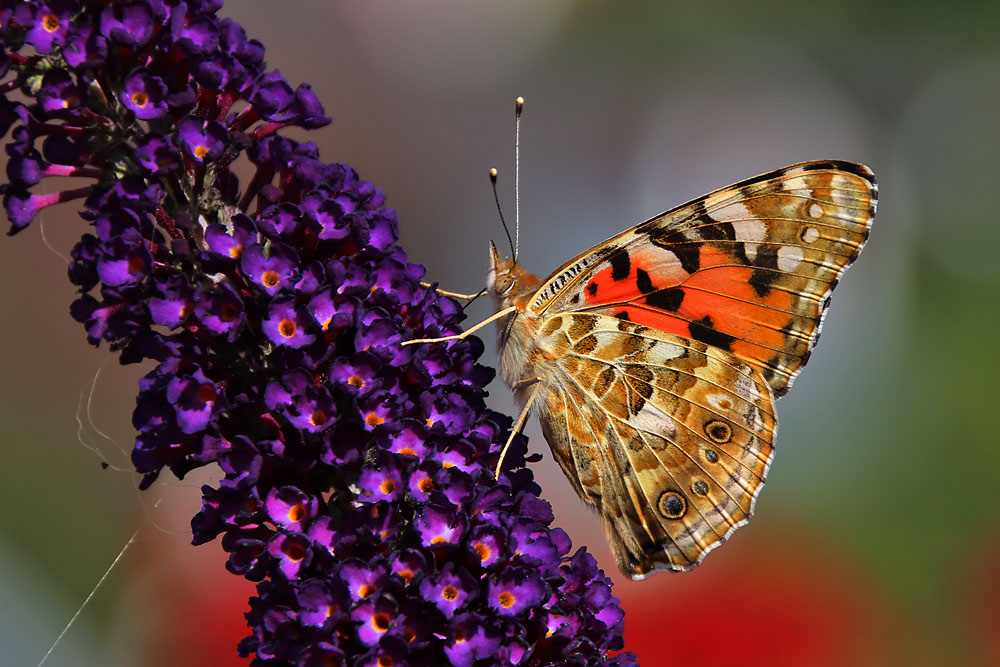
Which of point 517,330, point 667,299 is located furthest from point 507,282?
point 667,299

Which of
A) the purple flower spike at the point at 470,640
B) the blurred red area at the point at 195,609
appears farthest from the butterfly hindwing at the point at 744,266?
the blurred red area at the point at 195,609

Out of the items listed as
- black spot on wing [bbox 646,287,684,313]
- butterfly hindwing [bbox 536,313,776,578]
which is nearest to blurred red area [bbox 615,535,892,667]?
butterfly hindwing [bbox 536,313,776,578]

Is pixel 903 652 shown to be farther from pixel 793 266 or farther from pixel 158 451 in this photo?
pixel 158 451

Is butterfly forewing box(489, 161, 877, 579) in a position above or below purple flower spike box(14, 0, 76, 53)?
above

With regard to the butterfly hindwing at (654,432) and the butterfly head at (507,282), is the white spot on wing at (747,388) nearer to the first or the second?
the butterfly hindwing at (654,432)

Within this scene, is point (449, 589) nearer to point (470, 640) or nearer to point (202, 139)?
point (470, 640)

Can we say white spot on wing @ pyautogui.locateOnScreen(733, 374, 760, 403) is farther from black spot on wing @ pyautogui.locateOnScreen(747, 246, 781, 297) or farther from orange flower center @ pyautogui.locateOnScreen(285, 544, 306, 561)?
orange flower center @ pyautogui.locateOnScreen(285, 544, 306, 561)

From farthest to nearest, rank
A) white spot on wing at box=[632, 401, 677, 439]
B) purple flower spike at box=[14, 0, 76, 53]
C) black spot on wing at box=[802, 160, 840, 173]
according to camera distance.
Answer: white spot on wing at box=[632, 401, 677, 439] < black spot on wing at box=[802, 160, 840, 173] < purple flower spike at box=[14, 0, 76, 53]
